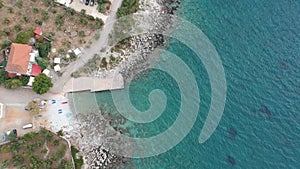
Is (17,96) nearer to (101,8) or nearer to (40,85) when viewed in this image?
(40,85)

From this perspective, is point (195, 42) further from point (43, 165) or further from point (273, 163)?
point (43, 165)

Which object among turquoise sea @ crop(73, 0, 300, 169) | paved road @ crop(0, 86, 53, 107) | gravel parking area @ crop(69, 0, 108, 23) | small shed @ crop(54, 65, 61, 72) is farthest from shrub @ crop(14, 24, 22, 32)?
turquoise sea @ crop(73, 0, 300, 169)

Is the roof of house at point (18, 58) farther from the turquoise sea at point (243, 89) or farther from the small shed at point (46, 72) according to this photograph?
the turquoise sea at point (243, 89)

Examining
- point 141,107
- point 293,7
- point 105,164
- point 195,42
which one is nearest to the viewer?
point 105,164

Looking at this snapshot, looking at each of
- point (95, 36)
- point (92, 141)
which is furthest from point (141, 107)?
point (95, 36)

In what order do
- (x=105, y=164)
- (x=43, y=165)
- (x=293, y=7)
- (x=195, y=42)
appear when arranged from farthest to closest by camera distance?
(x=293, y=7), (x=195, y=42), (x=105, y=164), (x=43, y=165)

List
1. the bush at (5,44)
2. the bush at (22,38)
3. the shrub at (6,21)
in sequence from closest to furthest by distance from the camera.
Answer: the bush at (5,44)
the bush at (22,38)
the shrub at (6,21)

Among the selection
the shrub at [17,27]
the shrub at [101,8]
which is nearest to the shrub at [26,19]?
the shrub at [17,27]
